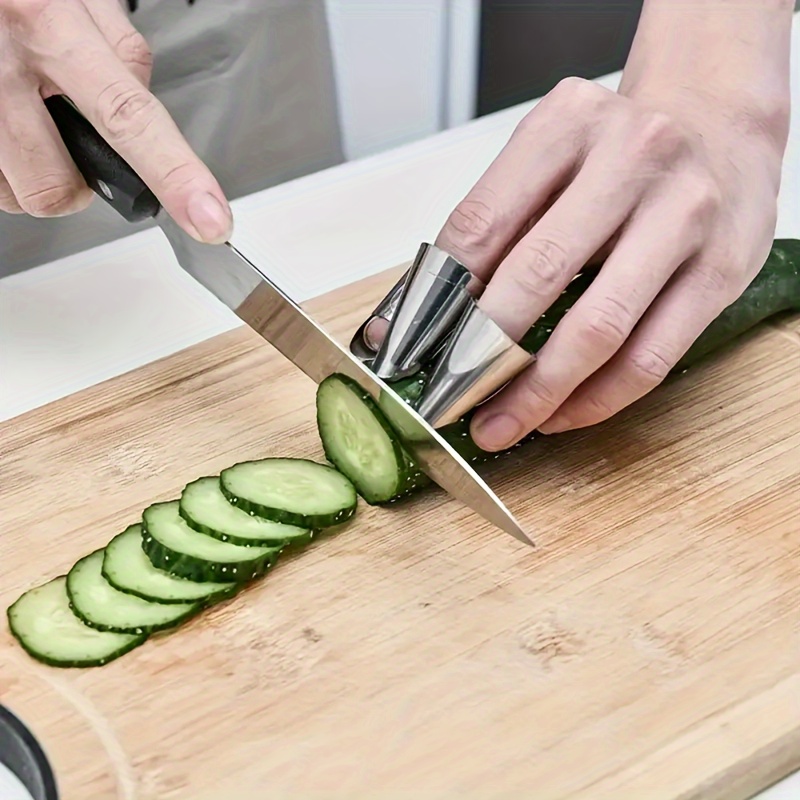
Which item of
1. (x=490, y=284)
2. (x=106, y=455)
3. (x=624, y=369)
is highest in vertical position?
(x=490, y=284)

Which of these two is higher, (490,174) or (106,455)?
(490,174)

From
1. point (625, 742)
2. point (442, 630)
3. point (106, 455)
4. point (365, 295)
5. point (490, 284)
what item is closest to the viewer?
point (625, 742)

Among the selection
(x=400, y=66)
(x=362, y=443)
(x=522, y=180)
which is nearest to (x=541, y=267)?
(x=522, y=180)

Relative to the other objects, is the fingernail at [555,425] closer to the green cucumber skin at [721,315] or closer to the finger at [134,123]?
the green cucumber skin at [721,315]

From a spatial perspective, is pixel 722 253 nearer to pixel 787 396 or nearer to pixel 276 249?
pixel 787 396

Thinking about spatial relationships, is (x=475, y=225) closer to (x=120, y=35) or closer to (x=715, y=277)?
(x=715, y=277)

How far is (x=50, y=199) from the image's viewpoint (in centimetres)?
172

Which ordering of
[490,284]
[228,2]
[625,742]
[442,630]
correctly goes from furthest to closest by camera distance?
[228,2], [490,284], [442,630], [625,742]

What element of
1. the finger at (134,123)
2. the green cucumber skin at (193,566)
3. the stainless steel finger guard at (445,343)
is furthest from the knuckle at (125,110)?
the green cucumber skin at (193,566)

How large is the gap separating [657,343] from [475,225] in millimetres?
319

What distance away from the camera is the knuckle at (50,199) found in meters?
1.71

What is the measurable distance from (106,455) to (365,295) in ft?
1.91

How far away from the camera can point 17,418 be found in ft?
6.06

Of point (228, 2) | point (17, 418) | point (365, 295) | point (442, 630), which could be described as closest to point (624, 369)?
point (442, 630)
